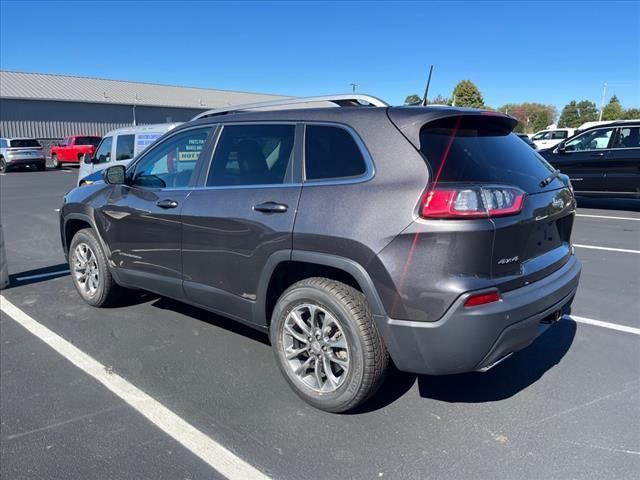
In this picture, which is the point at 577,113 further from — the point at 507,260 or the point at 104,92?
the point at 507,260

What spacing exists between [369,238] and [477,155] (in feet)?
2.64

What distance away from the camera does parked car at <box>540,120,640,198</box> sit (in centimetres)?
1071

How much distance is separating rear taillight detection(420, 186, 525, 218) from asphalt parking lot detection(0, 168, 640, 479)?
49.8 inches

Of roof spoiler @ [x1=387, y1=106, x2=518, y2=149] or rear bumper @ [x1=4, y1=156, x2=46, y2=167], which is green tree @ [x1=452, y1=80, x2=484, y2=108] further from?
roof spoiler @ [x1=387, y1=106, x2=518, y2=149]

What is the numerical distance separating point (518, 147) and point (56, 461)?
3.26 meters

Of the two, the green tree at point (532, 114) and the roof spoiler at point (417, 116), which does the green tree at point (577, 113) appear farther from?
the roof spoiler at point (417, 116)

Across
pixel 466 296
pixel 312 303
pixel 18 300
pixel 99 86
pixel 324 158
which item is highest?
→ pixel 99 86

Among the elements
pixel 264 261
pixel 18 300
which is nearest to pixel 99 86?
pixel 18 300

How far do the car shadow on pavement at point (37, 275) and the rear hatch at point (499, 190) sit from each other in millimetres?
5069

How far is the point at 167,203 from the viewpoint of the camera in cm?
406

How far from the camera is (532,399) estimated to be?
3293 mm

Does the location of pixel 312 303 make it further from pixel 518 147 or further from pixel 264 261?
pixel 518 147

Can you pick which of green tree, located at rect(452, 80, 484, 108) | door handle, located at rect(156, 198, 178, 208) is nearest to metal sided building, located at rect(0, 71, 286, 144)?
green tree, located at rect(452, 80, 484, 108)

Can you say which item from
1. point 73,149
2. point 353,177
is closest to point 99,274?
point 353,177
